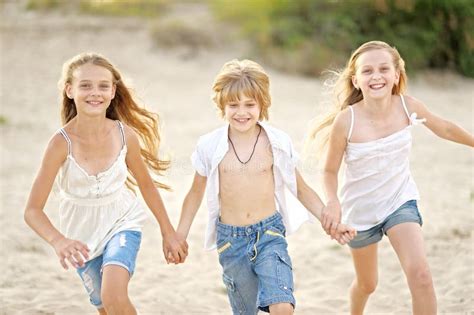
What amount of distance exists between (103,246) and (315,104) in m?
11.1

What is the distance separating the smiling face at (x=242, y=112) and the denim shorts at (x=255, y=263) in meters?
0.48

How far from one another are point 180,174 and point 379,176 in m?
5.74

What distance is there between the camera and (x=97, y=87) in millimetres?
3928

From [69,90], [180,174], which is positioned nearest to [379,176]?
[69,90]

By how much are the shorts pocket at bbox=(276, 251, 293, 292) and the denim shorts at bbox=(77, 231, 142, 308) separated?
0.72m

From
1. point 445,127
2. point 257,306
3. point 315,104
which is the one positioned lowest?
point 257,306

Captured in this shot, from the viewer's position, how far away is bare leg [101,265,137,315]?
11.9ft

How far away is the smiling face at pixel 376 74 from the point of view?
13.2 ft

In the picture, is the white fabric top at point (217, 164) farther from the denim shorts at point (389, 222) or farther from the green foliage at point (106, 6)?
Answer: the green foliage at point (106, 6)

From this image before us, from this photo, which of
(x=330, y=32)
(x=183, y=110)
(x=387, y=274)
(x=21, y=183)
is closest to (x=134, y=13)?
(x=330, y=32)

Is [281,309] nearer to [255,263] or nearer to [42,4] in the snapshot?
[255,263]

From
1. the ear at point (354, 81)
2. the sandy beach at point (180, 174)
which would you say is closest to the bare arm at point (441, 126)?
the ear at point (354, 81)

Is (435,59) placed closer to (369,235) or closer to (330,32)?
(330,32)

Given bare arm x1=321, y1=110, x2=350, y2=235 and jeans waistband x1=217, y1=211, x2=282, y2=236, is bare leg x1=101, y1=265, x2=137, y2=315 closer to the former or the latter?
jeans waistband x1=217, y1=211, x2=282, y2=236
